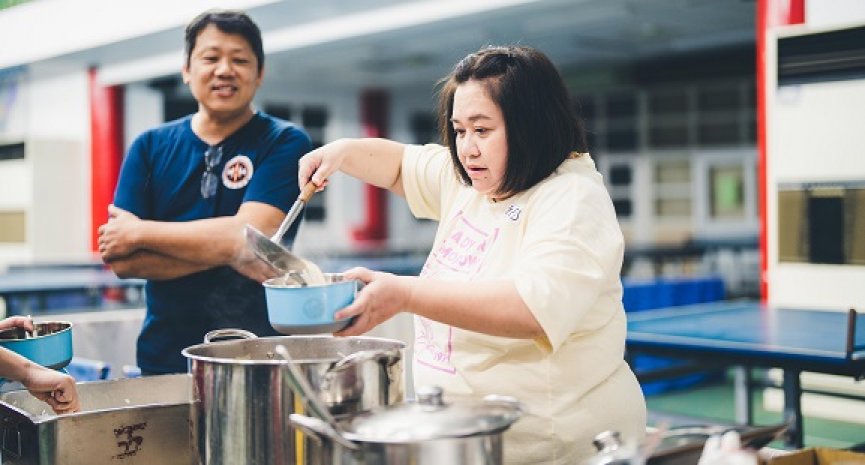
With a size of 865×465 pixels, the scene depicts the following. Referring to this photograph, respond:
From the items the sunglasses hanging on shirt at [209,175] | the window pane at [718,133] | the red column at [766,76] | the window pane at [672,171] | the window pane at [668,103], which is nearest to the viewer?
the sunglasses hanging on shirt at [209,175]

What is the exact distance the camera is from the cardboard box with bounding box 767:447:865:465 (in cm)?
147

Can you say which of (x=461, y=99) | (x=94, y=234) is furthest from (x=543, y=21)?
(x=461, y=99)

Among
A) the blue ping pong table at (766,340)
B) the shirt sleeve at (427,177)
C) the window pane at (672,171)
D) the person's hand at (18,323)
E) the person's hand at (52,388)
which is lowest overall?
the blue ping pong table at (766,340)

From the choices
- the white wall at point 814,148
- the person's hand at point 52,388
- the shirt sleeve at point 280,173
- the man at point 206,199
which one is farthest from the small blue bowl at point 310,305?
the white wall at point 814,148

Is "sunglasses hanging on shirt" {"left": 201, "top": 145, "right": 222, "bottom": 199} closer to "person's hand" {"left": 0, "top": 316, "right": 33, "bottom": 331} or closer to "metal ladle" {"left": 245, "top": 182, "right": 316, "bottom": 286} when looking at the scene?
"person's hand" {"left": 0, "top": 316, "right": 33, "bottom": 331}

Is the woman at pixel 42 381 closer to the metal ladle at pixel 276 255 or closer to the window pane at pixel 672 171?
the metal ladle at pixel 276 255

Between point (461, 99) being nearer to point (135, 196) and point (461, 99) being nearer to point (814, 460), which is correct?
point (814, 460)

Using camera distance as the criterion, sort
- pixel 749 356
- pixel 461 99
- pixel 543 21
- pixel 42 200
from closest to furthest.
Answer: pixel 461 99, pixel 749 356, pixel 543 21, pixel 42 200

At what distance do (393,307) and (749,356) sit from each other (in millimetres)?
2137

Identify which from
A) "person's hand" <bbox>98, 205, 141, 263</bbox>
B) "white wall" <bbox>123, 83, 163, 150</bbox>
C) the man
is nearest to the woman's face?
the man

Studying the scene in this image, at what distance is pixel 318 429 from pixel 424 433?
6.0 inches

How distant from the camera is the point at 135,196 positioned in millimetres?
2430

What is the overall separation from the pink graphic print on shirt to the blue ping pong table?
175 cm

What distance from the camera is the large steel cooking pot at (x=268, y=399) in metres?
1.34
